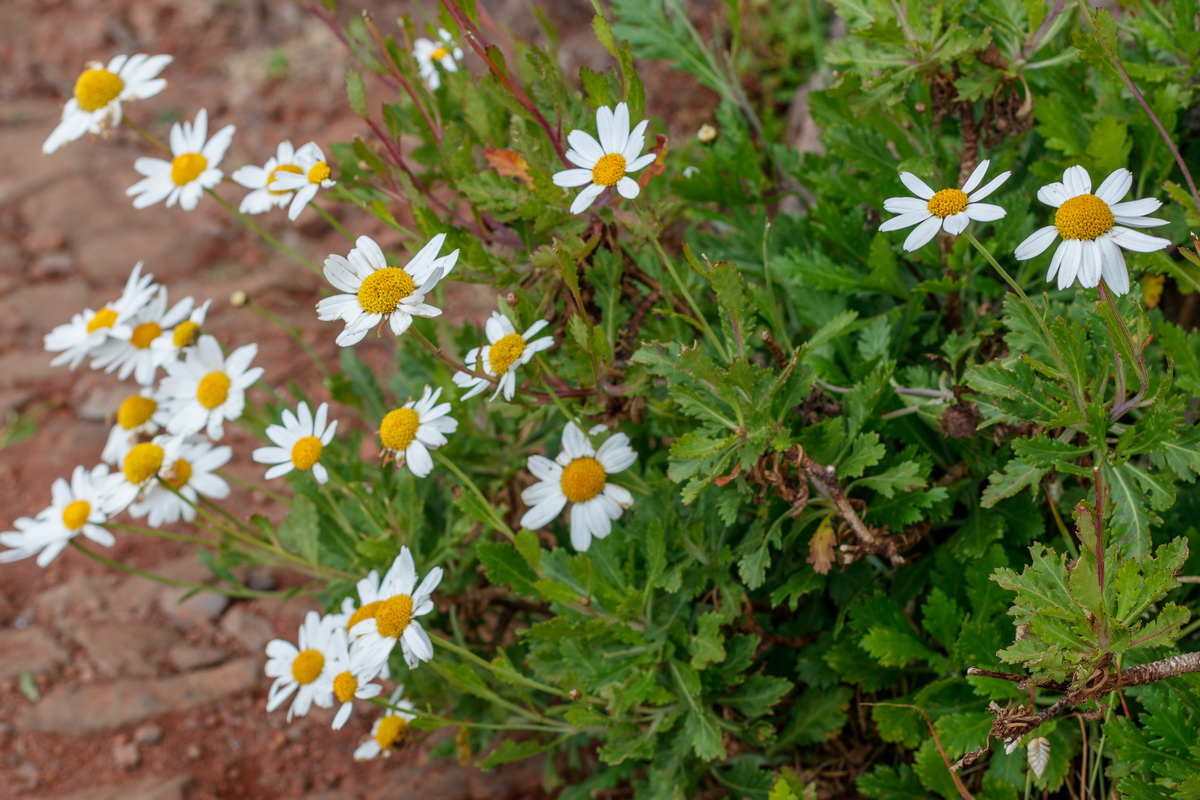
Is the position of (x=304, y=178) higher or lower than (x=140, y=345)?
higher

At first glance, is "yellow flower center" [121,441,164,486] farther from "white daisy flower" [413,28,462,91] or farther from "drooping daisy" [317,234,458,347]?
"white daisy flower" [413,28,462,91]

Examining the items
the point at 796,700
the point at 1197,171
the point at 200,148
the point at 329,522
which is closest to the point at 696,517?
the point at 796,700

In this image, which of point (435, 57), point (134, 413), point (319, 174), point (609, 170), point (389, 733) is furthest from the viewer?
point (435, 57)

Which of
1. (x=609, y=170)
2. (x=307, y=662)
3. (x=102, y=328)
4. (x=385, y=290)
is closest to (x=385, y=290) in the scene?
(x=385, y=290)

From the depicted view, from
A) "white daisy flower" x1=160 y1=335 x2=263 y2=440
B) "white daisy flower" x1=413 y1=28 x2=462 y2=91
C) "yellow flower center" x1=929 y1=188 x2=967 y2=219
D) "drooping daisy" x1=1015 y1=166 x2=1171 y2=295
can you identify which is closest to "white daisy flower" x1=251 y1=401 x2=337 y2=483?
"white daisy flower" x1=160 y1=335 x2=263 y2=440

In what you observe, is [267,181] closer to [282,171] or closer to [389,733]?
[282,171]

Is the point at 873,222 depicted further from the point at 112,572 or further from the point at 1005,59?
the point at 112,572

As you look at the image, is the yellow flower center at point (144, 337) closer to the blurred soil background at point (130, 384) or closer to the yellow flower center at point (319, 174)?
→ the blurred soil background at point (130, 384)

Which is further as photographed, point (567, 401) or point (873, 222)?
point (873, 222)
